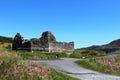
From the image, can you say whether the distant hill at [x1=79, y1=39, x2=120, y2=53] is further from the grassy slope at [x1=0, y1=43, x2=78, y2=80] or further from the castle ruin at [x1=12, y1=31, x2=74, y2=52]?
the grassy slope at [x1=0, y1=43, x2=78, y2=80]

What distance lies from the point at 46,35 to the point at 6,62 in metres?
31.7

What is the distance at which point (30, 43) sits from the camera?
59406 mm

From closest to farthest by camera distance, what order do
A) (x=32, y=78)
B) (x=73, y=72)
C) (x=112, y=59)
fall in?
1. (x=32, y=78)
2. (x=73, y=72)
3. (x=112, y=59)

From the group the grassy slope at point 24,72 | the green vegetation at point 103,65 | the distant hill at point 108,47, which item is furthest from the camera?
the distant hill at point 108,47

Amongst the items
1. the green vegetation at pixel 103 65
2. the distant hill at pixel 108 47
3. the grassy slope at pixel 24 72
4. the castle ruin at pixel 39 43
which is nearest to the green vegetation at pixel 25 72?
the grassy slope at pixel 24 72

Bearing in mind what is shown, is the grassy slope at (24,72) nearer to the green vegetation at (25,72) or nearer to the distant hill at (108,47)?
the green vegetation at (25,72)

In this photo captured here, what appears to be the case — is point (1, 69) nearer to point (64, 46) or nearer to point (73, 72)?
point (73, 72)

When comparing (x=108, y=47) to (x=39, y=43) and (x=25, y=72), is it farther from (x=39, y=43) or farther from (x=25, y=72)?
(x=25, y=72)

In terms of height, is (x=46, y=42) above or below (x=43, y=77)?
above

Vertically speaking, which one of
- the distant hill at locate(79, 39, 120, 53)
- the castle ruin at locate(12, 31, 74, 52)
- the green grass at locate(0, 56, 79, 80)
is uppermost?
the distant hill at locate(79, 39, 120, 53)

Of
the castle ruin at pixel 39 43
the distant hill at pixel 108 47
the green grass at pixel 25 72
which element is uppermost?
the distant hill at pixel 108 47

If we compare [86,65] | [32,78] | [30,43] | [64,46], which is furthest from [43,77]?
[64,46]

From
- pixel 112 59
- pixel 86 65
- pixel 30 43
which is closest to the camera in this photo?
pixel 86 65

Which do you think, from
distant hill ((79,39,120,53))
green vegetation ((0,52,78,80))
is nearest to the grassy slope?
green vegetation ((0,52,78,80))
